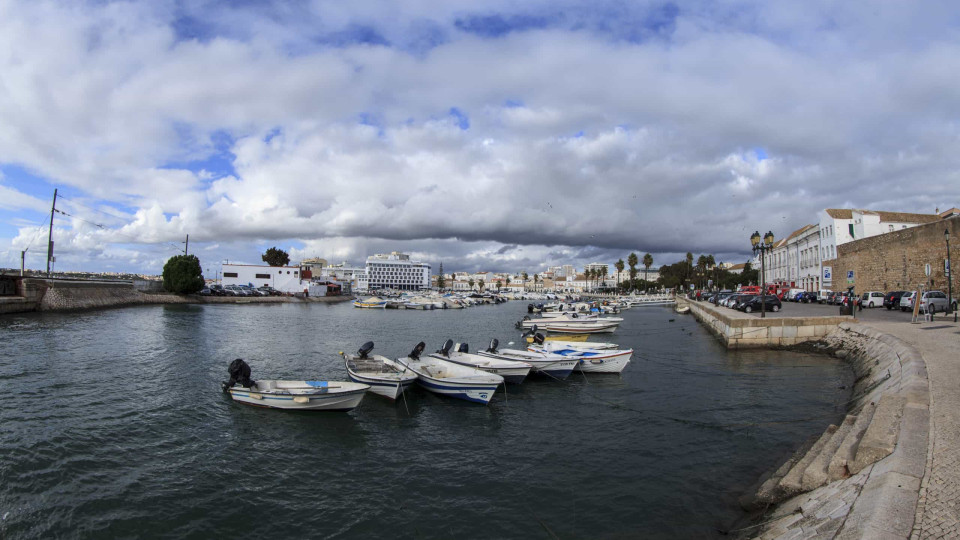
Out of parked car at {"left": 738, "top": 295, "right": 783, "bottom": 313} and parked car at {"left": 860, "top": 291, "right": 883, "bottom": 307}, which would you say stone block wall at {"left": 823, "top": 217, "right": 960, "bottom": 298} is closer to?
parked car at {"left": 860, "top": 291, "right": 883, "bottom": 307}

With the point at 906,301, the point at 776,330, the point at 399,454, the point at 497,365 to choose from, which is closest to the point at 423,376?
the point at 497,365

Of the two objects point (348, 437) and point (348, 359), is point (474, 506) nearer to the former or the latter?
point (348, 437)

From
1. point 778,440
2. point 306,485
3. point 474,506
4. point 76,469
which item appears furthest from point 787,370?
point 76,469

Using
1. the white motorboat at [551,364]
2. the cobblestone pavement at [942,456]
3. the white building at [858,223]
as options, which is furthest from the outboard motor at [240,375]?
the white building at [858,223]

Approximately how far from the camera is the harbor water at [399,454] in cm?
845

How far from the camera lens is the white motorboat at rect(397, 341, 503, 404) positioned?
1562 cm

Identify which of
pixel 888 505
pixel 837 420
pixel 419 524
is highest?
pixel 888 505

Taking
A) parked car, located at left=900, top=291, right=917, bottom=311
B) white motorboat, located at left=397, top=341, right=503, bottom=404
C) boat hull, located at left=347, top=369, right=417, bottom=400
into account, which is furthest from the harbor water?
parked car, located at left=900, top=291, right=917, bottom=311

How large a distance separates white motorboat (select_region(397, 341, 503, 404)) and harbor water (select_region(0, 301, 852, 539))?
1.67ft

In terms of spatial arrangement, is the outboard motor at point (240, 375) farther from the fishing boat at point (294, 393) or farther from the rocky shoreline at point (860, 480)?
the rocky shoreline at point (860, 480)

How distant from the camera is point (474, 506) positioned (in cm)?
898

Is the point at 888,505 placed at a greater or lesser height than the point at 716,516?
greater

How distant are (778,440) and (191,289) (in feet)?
263

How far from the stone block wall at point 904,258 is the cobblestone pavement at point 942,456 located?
25.3 meters
